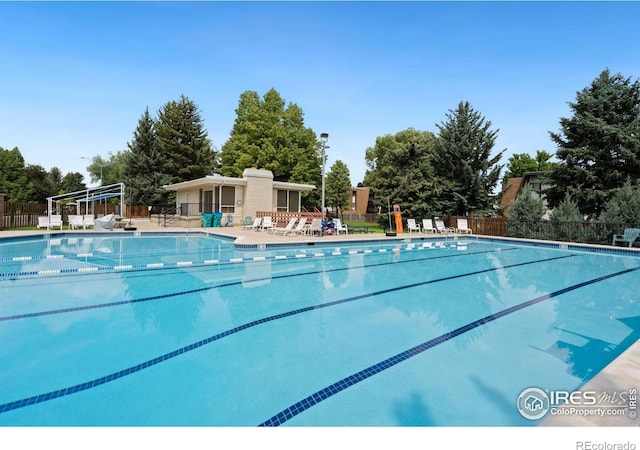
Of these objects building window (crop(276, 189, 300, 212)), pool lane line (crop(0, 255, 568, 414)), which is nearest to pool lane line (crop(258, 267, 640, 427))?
pool lane line (crop(0, 255, 568, 414))

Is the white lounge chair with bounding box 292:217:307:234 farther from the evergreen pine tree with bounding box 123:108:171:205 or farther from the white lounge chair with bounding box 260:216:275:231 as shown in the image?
the evergreen pine tree with bounding box 123:108:171:205

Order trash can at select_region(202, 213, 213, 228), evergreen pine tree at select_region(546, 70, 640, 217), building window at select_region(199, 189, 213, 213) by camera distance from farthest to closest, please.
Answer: building window at select_region(199, 189, 213, 213) < trash can at select_region(202, 213, 213, 228) < evergreen pine tree at select_region(546, 70, 640, 217)

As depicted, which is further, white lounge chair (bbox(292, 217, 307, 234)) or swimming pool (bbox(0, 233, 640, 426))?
white lounge chair (bbox(292, 217, 307, 234))

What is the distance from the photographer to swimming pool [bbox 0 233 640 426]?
2.78 metres

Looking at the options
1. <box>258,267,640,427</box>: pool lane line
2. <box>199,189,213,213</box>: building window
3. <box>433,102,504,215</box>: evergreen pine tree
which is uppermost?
<box>433,102,504,215</box>: evergreen pine tree

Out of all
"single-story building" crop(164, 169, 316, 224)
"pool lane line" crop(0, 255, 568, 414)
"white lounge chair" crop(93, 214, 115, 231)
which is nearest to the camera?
"pool lane line" crop(0, 255, 568, 414)

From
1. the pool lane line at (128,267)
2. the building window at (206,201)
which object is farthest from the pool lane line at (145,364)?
the building window at (206,201)

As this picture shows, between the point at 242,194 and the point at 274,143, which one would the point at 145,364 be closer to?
the point at 242,194

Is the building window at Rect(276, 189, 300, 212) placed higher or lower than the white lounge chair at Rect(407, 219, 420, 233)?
higher

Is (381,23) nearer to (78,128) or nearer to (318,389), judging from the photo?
(318,389)

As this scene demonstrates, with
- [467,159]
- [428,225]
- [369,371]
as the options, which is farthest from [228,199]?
[369,371]

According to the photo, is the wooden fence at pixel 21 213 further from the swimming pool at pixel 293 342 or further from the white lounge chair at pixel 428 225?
the white lounge chair at pixel 428 225

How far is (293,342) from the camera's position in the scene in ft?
13.8

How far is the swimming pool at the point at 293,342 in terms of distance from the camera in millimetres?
2776
